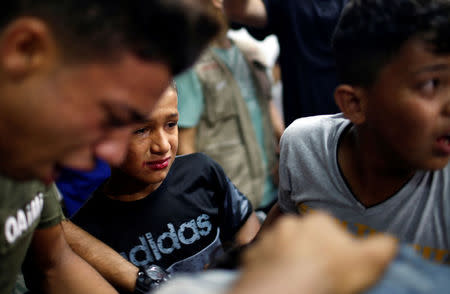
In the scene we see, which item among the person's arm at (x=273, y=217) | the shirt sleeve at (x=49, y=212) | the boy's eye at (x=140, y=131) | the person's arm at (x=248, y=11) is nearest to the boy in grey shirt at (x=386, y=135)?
the person's arm at (x=273, y=217)

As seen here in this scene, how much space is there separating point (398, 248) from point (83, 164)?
624mm

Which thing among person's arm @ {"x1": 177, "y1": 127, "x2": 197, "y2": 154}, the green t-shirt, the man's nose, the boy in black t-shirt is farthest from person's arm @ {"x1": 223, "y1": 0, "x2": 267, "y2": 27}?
the man's nose

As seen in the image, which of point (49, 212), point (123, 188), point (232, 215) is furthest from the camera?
point (232, 215)

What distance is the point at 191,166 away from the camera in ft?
6.00

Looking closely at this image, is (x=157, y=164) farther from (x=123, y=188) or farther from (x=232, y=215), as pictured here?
(x=232, y=215)

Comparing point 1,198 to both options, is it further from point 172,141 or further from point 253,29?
point 253,29

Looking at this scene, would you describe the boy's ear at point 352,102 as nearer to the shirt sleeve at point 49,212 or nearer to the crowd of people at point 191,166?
the crowd of people at point 191,166

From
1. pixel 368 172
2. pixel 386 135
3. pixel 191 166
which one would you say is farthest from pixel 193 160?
pixel 386 135

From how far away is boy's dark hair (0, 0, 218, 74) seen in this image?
0.86m

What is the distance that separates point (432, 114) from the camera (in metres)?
1.10

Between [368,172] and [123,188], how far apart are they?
33.6 inches

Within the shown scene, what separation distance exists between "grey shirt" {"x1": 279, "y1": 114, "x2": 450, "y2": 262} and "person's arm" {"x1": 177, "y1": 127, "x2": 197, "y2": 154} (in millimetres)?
860

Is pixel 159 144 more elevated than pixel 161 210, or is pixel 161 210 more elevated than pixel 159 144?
pixel 159 144

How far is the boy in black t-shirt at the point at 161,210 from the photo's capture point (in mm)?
1636
